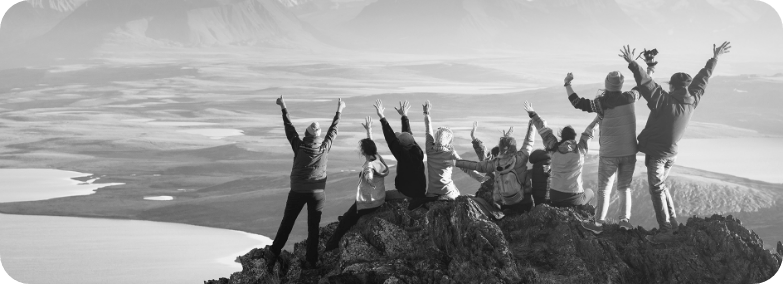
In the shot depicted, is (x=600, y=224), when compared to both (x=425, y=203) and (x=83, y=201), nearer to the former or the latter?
(x=425, y=203)

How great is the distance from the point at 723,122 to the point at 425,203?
342ft

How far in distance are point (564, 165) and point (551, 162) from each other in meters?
0.15

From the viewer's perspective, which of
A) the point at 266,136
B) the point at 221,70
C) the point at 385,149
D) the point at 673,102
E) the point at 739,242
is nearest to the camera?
the point at 739,242

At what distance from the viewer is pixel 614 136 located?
7.61 m

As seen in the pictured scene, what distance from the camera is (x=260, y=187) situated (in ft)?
183

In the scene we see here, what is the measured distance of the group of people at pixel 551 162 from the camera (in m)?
7.56

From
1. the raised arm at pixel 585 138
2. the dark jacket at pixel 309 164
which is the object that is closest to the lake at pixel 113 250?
the dark jacket at pixel 309 164

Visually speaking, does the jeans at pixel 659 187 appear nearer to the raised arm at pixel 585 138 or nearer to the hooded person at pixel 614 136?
the hooded person at pixel 614 136

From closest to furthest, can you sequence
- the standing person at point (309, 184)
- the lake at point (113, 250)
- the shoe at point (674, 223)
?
the shoe at point (674, 223), the standing person at point (309, 184), the lake at point (113, 250)

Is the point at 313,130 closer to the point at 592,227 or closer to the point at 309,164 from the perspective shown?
the point at 309,164

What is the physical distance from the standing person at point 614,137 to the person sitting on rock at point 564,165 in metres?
0.24

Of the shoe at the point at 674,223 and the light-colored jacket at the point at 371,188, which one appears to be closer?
the shoe at the point at 674,223

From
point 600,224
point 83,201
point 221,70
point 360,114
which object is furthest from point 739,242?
point 221,70

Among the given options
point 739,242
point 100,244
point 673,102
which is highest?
point 673,102
